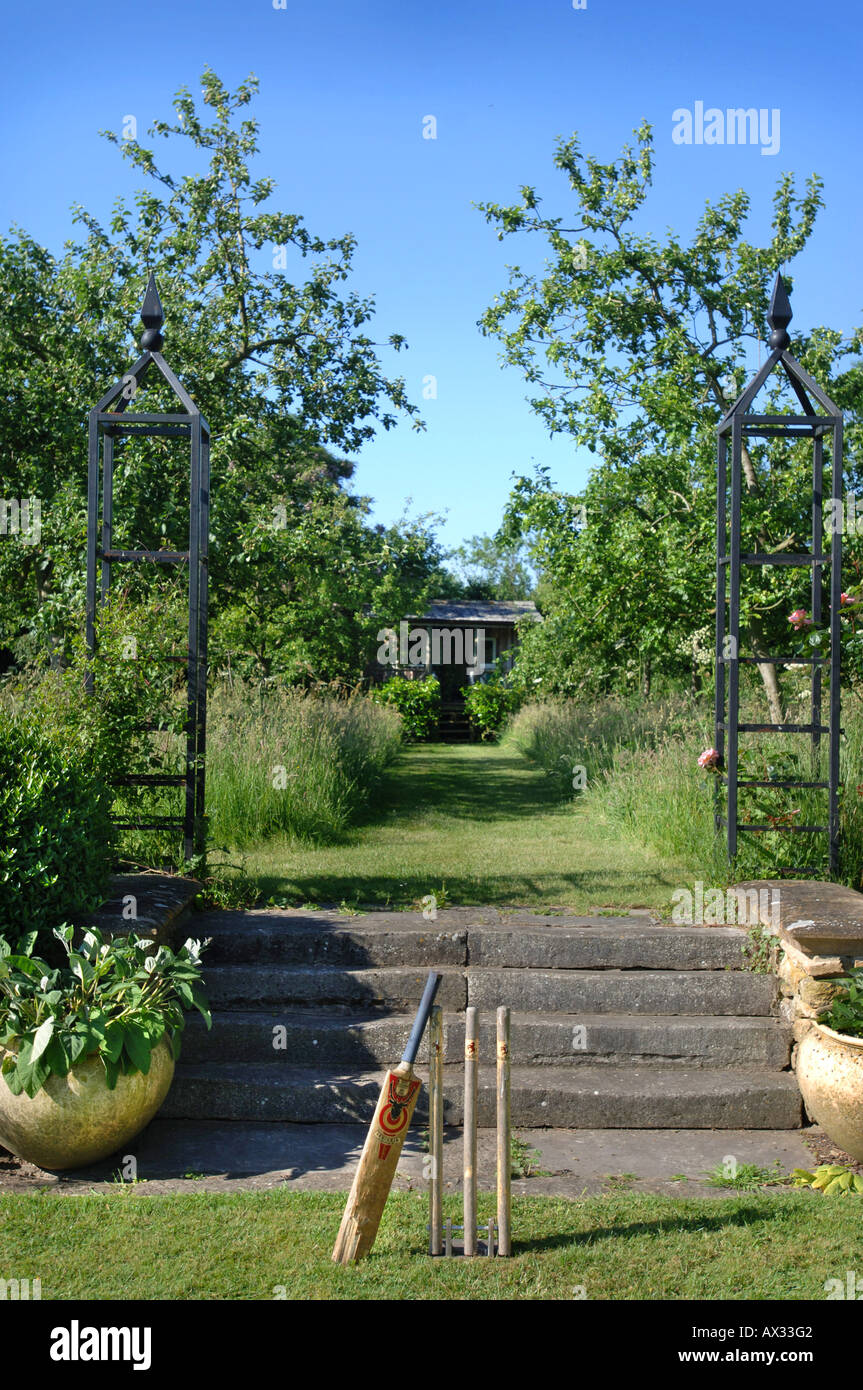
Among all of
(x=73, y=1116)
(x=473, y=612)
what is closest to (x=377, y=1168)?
(x=73, y=1116)

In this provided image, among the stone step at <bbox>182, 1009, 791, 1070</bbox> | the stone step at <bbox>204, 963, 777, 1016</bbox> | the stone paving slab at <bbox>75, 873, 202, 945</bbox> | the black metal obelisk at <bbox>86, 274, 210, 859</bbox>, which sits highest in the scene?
the black metal obelisk at <bbox>86, 274, 210, 859</bbox>

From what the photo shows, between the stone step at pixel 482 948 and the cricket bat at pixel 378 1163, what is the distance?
2019mm

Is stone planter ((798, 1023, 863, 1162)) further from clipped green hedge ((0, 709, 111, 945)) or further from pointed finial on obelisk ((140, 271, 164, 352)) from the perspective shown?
pointed finial on obelisk ((140, 271, 164, 352))

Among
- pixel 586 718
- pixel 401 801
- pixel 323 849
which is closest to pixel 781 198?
pixel 586 718

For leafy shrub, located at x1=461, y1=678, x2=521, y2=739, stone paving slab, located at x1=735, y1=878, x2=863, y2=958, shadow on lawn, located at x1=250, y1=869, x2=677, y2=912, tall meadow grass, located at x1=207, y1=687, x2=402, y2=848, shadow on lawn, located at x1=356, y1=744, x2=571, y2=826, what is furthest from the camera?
leafy shrub, located at x1=461, y1=678, x2=521, y2=739

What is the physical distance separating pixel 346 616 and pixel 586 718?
7.46 meters

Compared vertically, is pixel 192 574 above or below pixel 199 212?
below

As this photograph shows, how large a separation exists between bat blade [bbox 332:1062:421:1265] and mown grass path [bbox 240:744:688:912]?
287 centimetres

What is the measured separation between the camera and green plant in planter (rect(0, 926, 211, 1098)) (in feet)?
13.2

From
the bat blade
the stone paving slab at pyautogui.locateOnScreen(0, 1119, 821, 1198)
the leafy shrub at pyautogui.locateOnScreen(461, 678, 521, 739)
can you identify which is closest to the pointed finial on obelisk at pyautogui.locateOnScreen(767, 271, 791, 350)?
the stone paving slab at pyautogui.locateOnScreen(0, 1119, 821, 1198)

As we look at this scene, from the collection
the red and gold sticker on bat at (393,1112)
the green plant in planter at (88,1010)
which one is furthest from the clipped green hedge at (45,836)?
the red and gold sticker on bat at (393,1112)
